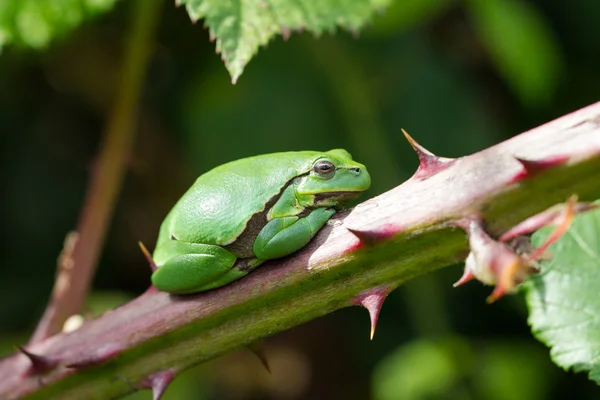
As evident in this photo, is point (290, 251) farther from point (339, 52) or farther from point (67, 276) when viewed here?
point (339, 52)

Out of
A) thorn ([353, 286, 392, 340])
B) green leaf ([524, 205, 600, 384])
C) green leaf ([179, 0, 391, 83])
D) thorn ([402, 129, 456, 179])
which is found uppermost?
green leaf ([179, 0, 391, 83])

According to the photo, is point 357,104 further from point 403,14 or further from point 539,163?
point 539,163

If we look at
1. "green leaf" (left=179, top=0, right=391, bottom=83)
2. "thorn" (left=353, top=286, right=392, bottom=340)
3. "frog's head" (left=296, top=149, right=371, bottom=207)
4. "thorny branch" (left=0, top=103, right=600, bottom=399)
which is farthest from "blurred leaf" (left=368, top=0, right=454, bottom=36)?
"thorn" (left=353, top=286, right=392, bottom=340)

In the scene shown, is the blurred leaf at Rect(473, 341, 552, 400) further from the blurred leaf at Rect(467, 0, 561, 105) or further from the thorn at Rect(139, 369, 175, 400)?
the thorn at Rect(139, 369, 175, 400)

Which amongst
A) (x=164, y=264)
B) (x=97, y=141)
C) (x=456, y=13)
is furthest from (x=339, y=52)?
(x=164, y=264)

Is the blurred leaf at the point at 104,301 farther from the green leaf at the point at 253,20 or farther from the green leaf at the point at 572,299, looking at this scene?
the green leaf at the point at 572,299

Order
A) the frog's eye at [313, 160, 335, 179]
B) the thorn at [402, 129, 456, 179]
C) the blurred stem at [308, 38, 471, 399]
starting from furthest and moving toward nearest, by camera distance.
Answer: the blurred stem at [308, 38, 471, 399] → the frog's eye at [313, 160, 335, 179] → the thorn at [402, 129, 456, 179]
